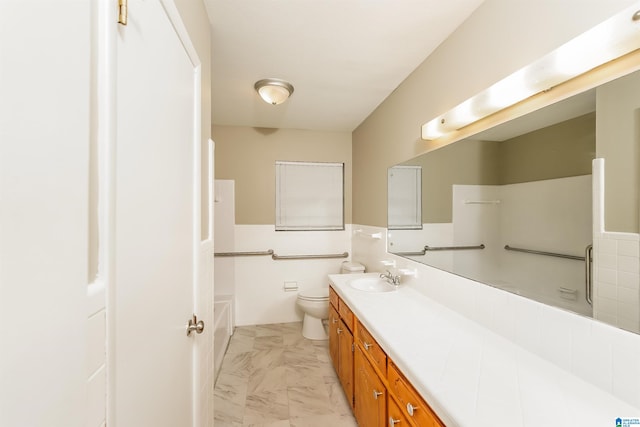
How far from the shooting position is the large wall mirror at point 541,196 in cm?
89

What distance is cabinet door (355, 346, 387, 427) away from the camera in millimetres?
1281

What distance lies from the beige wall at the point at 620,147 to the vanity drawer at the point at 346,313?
1.33 meters

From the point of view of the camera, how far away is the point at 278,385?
7.13ft

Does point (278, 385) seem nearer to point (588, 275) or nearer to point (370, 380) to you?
point (370, 380)

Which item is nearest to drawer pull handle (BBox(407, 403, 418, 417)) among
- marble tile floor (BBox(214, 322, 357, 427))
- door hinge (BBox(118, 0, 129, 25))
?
marble tile floor (BBox(214, 322, 357, 427))

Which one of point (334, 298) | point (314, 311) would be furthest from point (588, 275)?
point (314, 311)

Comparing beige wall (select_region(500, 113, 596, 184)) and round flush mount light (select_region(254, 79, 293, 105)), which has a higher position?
round flush mount light (select_region(254, 79, 293, 105))

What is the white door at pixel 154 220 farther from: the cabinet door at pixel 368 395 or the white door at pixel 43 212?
the cabinet door at pixel 368 395

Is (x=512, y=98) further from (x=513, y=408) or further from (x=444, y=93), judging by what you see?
(x=513, y=408)

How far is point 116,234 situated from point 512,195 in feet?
5.02

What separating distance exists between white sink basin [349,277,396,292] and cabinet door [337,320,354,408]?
13.6 inches

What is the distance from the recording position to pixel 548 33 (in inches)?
43.3

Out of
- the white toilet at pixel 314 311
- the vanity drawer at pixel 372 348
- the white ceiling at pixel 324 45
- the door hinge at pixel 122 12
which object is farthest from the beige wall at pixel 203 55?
the white toilet at pixel 314 311

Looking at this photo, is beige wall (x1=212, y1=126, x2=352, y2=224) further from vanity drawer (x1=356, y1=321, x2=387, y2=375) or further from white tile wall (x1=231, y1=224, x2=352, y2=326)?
vanity drawer (x1=356, y1=321, x2=387, y2=375)
